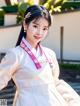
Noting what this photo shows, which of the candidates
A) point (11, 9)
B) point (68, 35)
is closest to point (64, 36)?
point (68, 35)

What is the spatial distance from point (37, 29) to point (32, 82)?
25 cm

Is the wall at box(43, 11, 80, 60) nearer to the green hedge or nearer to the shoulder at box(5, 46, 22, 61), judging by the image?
the green hedge

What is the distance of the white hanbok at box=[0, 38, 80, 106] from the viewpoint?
2.21 m

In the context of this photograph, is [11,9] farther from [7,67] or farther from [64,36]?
[7,67]

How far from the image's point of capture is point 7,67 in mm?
2277

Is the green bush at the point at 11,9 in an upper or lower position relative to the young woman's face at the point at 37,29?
lower

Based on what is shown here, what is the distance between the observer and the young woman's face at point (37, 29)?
2.28 metres

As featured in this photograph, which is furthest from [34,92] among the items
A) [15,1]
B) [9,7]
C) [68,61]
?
[15,1]

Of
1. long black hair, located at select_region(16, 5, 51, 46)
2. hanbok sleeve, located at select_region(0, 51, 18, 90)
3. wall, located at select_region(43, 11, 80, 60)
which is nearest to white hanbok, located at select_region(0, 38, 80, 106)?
hanbok sleeve, located at select_region(0, 51, 18, 90)

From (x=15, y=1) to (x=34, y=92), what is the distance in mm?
15907

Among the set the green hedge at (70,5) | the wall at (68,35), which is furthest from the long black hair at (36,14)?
the green hedge at (70,5)

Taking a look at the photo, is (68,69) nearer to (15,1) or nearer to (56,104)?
(15,1)

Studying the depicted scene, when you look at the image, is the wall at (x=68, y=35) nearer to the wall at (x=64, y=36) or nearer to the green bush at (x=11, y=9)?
the wall at (x=64, y=36)

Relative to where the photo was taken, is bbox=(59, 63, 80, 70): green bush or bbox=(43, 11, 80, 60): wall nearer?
bbox=(59, 63, 80, 70): green bush
